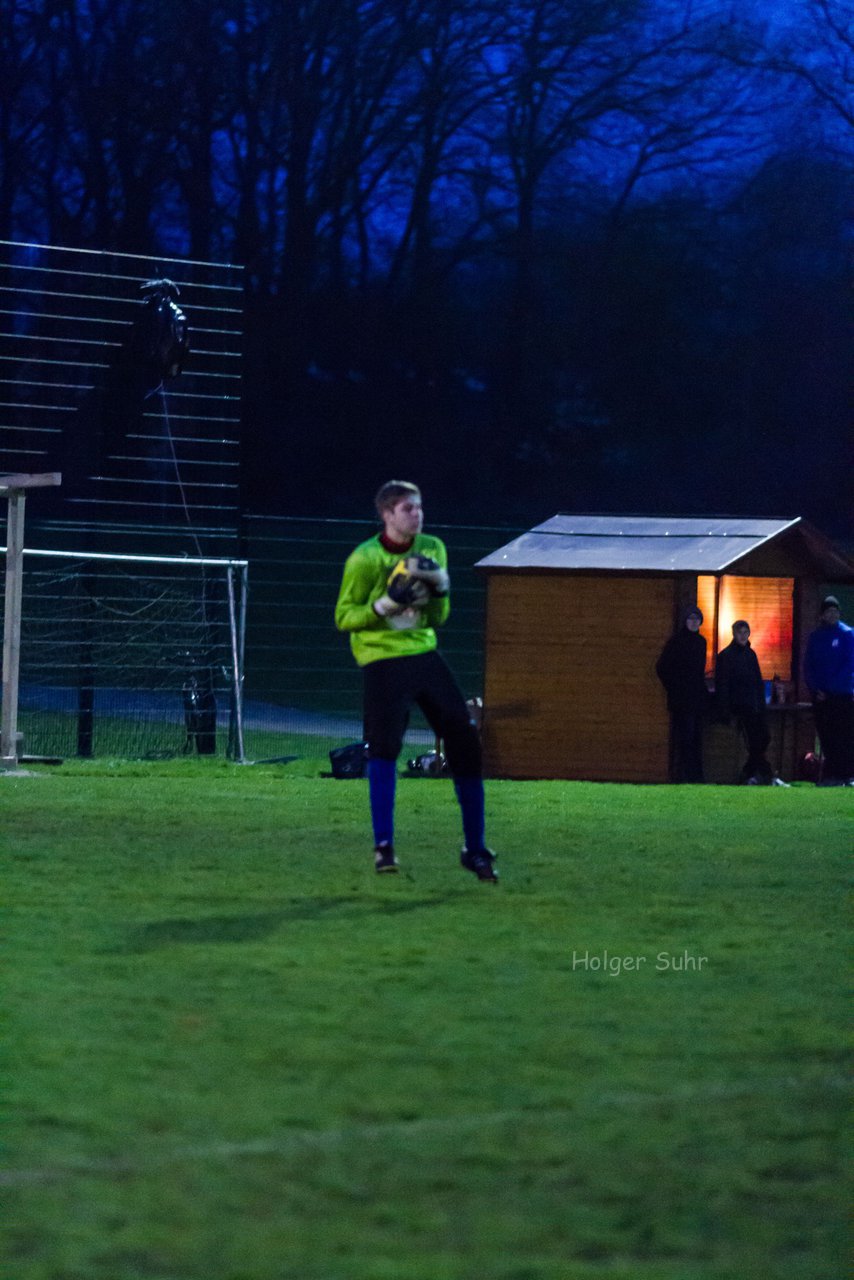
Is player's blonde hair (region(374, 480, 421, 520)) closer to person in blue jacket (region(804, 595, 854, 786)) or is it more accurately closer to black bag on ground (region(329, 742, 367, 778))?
black bag on ground (region(329, 742, 367, 778))

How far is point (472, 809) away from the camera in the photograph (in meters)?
10.4

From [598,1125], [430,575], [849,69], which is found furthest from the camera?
[849,69]

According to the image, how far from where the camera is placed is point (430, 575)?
10.2m

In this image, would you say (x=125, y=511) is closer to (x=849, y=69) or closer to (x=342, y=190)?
(x=342, y=190)

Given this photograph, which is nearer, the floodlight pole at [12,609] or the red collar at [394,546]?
the red collar at [394,546]

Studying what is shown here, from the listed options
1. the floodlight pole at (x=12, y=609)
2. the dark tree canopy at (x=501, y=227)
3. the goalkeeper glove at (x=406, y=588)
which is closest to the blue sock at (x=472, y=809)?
the goalkeeper glove at (x=406, y=588)

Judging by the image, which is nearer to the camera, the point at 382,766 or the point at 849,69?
the point at 382,766

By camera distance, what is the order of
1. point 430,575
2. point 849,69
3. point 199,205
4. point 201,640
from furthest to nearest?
point 849,69, point 199,205, point 201,640, point 430,575

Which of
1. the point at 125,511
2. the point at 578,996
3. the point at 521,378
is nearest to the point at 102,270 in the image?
the point at 125,511

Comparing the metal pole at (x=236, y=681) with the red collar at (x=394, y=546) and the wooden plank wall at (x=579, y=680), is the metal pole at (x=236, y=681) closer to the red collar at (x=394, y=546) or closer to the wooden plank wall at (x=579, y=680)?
the wooden plank wall at (x=579, y=680)

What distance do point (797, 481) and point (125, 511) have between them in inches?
703

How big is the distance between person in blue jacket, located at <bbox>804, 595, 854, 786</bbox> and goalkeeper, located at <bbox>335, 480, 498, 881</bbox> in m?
11.5

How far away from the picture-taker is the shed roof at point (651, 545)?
70.8ft

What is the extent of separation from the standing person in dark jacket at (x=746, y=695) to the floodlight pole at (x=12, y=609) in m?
6.85
